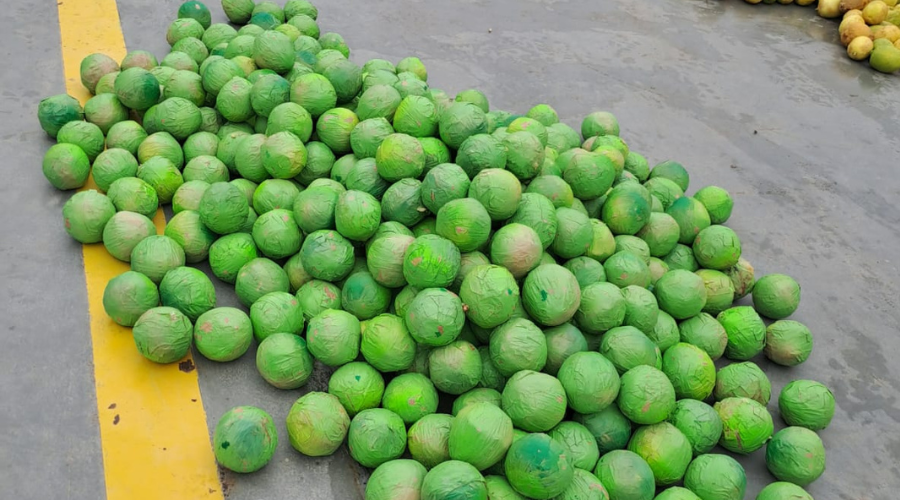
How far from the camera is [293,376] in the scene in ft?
10.0

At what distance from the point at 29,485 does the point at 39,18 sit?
4.95m

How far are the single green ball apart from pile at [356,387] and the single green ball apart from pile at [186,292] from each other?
0.85 meters

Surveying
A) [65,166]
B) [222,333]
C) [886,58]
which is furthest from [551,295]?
[886,58]

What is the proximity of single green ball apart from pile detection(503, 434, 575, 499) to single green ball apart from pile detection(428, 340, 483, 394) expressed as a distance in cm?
49

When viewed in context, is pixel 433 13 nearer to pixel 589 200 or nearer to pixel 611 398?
pixel 589 200

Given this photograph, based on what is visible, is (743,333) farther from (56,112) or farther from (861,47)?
(861,47)

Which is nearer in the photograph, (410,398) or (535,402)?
(535,402)

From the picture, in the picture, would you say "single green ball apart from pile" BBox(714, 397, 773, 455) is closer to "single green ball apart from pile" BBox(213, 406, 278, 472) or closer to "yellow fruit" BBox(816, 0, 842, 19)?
"single green ball apart from pile" BBox(213, 406, 278, 472)

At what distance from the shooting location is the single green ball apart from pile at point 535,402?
2750mm

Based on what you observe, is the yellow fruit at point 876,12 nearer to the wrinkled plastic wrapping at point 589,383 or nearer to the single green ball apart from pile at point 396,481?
the wrinkled plastic wrapping at point 589,383

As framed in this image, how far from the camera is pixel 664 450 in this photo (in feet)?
9.30

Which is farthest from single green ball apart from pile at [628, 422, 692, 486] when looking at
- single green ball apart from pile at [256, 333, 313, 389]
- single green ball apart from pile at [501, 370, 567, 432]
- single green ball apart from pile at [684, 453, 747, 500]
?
single green ball apart from pile at [256, 333, 313, 389]

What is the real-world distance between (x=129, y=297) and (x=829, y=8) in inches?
344

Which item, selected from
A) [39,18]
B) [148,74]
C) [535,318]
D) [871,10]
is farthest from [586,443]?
[871,10]
